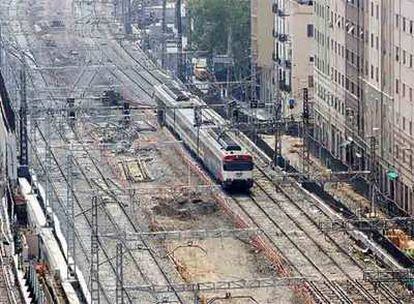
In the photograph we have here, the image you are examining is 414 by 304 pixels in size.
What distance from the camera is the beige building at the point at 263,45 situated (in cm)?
5169

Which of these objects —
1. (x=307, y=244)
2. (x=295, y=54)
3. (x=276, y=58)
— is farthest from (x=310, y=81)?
(x=307, y=244)

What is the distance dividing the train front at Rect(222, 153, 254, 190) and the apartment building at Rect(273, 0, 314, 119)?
367 inches

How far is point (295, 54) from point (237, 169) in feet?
36.3

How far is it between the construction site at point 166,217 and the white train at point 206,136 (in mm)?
129

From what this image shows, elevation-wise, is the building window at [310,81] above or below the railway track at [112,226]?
above

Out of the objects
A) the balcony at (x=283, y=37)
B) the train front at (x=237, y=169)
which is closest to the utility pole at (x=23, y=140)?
the train front at (x=237, y=169)

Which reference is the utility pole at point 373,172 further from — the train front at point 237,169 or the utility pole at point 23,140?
the utility pole at point 23,140

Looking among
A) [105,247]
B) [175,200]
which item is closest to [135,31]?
[175,200]

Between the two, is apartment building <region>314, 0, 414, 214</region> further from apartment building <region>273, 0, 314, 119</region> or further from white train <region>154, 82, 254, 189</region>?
white train <region>154, 82, 254, 189</region>

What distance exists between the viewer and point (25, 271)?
32031 mm

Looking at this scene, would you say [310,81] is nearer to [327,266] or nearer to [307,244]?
[307,244]

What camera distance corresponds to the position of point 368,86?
3903 cm

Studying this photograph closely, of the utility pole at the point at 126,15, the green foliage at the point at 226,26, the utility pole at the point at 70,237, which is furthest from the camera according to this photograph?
the utility pole at the point at 126,15

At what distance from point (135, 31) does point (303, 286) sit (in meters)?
40.8
